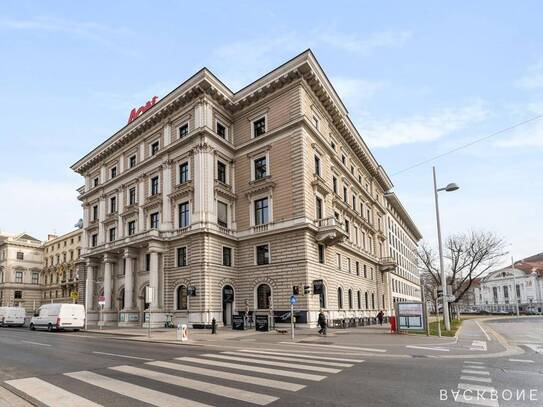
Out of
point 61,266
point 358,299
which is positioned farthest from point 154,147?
point 61,266

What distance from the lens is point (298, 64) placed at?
3291cm

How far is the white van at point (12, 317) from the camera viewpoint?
42969mm

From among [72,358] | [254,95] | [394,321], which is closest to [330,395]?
[72,358]

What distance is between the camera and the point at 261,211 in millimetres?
34906

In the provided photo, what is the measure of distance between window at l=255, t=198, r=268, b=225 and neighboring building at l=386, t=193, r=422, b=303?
33000 mm

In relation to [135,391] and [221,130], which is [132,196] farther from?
[135,391]

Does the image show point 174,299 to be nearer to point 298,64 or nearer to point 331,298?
point 331,298

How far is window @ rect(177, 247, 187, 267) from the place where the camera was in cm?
3450

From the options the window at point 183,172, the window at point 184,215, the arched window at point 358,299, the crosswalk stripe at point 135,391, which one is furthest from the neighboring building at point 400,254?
the crosswalk stripe at point 135,391

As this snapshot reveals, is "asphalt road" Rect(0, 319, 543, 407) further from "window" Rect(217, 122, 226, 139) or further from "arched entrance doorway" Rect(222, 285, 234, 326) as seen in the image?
"window" Rect(217, 122, 226, 139)

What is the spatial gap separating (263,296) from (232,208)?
8625 mm

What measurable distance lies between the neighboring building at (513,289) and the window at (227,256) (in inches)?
3655

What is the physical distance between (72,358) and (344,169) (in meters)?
Result: 34.9

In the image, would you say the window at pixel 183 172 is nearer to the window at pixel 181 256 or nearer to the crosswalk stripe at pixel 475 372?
the window at pixel 181 256
